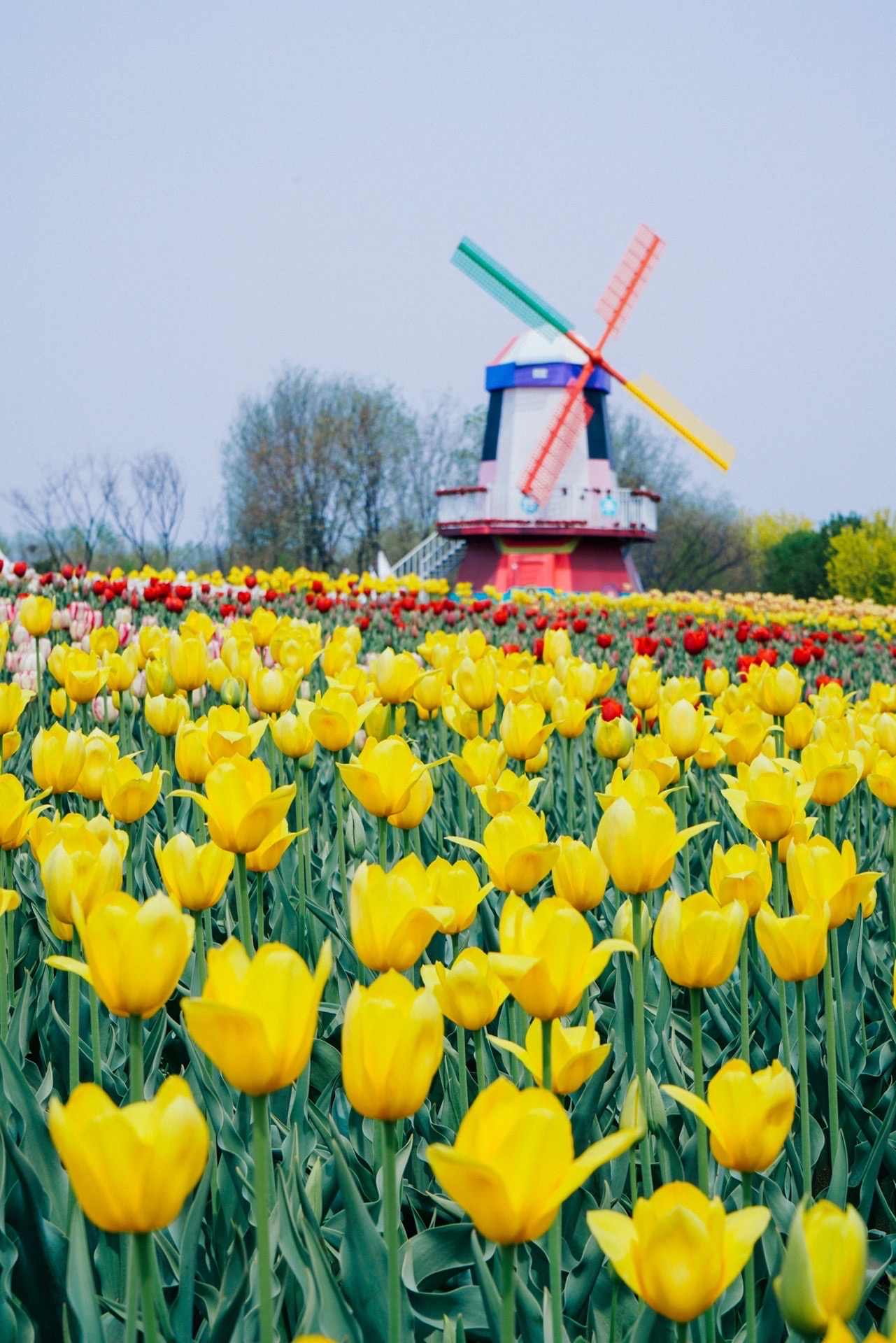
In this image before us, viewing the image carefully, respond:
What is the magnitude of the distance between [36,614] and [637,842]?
338cm

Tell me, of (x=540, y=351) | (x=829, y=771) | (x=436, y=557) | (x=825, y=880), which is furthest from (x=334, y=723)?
(x=436, y=557)

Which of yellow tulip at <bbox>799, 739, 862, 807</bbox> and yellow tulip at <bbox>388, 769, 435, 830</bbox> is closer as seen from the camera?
yellow tulip at <bbox>388, 769, 435, 830</bbox>

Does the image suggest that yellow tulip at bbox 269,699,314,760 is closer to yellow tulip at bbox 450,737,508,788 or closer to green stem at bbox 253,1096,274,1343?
yellow tulip at bbox 450,737,508,788

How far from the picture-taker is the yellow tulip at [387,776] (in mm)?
1851

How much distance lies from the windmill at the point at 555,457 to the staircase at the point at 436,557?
72.0 inches

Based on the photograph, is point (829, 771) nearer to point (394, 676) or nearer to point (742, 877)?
point (742, 877)

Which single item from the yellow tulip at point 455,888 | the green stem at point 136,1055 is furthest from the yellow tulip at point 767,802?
the green stem at point 136,1055

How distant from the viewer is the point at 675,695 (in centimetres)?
297

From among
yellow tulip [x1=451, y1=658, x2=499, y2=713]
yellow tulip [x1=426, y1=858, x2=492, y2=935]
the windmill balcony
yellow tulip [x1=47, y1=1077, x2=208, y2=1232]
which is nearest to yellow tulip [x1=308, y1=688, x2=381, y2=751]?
yellow tulip [x1=451, y1=658, x2=499, y2=713]

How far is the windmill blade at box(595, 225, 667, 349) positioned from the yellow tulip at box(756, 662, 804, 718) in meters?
27.0

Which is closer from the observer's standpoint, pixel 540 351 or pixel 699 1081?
pixel 699 1081

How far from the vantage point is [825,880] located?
150 cm

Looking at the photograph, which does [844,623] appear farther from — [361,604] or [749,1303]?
[749,1303]

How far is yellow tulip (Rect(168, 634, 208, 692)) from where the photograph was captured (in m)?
3.24
